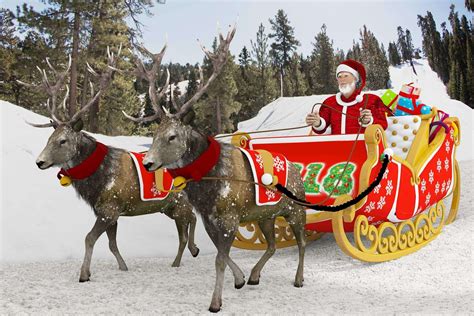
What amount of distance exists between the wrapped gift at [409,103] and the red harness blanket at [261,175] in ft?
12.4

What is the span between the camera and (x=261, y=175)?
182 inches

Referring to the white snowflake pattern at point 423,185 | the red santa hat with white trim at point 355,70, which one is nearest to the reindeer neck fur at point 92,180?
the red santa hat with white trim at point 355,70

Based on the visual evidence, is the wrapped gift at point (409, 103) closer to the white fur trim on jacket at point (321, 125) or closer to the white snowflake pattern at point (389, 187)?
the white fur trim on jacket at point (321, 125)

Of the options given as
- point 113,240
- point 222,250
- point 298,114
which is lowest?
point 113,240

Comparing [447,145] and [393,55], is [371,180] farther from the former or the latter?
[393,55]

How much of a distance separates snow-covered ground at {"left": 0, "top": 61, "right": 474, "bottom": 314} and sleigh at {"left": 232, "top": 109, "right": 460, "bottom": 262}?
27 centimetres

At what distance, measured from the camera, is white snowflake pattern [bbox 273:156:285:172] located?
4.86 metres

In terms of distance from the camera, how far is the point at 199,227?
29.4ft

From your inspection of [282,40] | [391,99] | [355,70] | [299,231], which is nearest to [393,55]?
[282,40]

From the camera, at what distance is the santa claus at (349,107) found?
6383 mm

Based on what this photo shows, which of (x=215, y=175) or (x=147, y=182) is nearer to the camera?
(x=215, y=175)

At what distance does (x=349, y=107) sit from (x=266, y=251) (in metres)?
2.55

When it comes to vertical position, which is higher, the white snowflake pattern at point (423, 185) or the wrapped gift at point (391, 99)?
the wrapped gift at point (391, 99)

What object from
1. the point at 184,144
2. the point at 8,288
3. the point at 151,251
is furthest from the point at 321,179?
the point at 8,288
